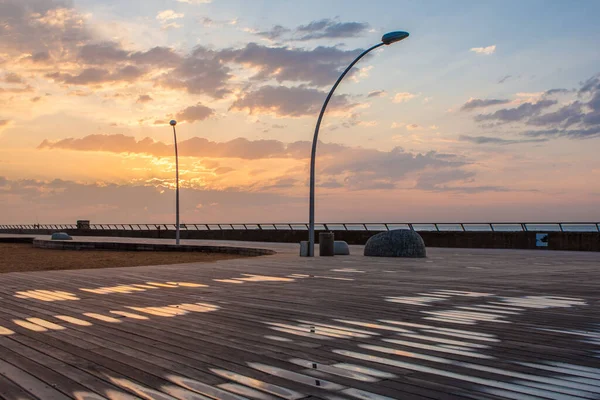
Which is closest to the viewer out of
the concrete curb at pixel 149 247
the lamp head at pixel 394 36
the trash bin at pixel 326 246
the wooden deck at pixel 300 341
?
the wooden deck at pixel 300 341

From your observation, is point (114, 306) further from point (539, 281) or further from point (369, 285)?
point (539, 281)

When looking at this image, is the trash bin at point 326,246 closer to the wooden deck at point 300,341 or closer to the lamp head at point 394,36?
the lamp head at point 394,36

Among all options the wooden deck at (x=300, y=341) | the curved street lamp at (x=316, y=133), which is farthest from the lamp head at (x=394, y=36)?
the wooden deck at (x=300, y=341)

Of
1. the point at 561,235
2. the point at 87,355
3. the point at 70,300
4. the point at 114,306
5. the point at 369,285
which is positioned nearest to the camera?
the point at 87,355

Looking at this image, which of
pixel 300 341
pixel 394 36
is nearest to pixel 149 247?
pixel 394 36

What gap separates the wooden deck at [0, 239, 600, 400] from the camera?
494cm

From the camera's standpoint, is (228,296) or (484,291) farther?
(484,291)

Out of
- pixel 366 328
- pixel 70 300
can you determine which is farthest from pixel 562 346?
pixel 70 300

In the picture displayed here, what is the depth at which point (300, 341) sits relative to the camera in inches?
266

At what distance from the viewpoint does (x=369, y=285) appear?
42.4ft

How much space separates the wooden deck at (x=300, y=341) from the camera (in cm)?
494

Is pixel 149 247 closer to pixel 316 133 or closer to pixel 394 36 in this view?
pixel 316 133

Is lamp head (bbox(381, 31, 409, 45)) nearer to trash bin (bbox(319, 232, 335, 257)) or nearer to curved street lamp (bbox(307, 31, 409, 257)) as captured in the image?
curved street lamp (bbox(307, 31, 409, 257))

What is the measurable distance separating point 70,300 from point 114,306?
1.23 metres
